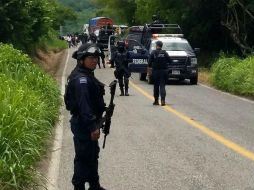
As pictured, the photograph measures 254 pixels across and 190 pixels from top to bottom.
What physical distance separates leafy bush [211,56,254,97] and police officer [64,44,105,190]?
1374 cm

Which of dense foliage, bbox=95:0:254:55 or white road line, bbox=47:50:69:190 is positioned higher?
dense foliage, bbox=95:0:254:55

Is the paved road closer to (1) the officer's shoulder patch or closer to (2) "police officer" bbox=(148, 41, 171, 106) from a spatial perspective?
(2) "police officer" bbox=(148, 41, 171, 106)

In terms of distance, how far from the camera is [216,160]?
9211 millimetres

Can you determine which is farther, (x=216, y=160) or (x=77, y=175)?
(x=216, y=160)

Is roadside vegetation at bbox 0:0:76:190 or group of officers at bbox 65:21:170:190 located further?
roadside vegetation at bbox 0:0:76:190

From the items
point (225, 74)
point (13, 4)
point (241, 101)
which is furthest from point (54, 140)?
point (13, 4)

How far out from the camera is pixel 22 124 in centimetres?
884

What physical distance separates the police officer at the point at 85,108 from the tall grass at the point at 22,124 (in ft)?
2.79

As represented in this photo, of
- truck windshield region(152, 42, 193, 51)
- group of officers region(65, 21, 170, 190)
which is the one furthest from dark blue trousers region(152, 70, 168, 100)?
group of officers region(65, 21, 170, 190)

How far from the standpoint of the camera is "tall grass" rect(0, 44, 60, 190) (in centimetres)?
731

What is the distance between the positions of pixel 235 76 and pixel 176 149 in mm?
11859

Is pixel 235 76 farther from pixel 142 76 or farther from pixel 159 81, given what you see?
pixel 142 76

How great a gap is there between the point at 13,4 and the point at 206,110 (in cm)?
1246

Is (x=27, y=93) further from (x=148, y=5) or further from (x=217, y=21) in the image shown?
(x=148, y=5)
